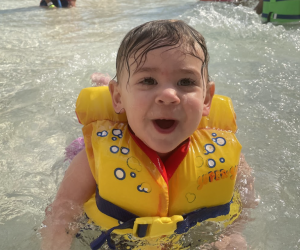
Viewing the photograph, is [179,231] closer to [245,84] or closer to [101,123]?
[101,123]

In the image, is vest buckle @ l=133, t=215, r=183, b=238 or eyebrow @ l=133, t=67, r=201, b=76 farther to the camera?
vest buckle @ l=133, t=215, r=183, b=238

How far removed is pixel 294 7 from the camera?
592 centimetres

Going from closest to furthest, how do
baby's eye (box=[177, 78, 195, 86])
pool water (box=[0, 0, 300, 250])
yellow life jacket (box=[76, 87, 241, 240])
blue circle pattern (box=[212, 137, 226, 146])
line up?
baby's eye (box=[177, 78, 195, 86]) → yellow life jacket (box=[76, 87, 241, 240]) → blue circle pattern (box=[212, 137, 226, 146]) → pool water (box=[0, 0, 300, 250])

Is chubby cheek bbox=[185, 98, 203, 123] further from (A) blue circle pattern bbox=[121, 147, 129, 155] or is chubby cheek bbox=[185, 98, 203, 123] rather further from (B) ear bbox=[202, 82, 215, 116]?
(A) blue circle pattern bbox=[121, 147, 129, 155]

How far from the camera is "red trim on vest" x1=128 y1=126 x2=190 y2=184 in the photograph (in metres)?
1.67

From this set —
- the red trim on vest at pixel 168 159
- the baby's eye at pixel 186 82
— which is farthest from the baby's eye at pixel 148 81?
the red trim on vest at pixel 168 159

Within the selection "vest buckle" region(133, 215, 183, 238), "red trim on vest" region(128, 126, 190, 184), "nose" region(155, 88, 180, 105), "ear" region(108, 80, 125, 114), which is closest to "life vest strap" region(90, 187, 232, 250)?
"vest buckle" region(133, 215, 183, 238)

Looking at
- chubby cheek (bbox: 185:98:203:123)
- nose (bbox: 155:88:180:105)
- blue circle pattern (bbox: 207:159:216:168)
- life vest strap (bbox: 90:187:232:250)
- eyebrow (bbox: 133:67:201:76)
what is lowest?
life vest strap (bbox: 90:187:232:250)

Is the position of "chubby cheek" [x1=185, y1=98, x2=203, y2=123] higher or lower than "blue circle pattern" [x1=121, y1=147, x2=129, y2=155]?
higher

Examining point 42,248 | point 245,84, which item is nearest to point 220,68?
point 245,84

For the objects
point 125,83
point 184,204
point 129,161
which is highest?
point 125,83

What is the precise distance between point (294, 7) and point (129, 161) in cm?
570

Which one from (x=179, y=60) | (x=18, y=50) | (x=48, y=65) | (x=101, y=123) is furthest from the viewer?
(x=18, y=50)

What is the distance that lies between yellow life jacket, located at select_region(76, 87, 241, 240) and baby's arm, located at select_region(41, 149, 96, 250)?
66 millimetres
